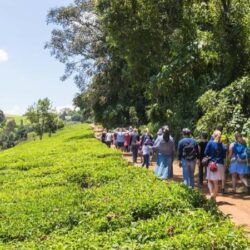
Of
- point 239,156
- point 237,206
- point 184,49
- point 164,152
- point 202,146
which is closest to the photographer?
point 237,206

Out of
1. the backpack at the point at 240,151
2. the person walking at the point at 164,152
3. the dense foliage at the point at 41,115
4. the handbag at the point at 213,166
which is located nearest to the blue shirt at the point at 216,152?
the handbag at the point at 213,166

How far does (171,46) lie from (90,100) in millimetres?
21832

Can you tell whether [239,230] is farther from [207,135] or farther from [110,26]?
[110,26]

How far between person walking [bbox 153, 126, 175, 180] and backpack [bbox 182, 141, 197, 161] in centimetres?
181

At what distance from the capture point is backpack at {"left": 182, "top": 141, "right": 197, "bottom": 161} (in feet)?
45.0

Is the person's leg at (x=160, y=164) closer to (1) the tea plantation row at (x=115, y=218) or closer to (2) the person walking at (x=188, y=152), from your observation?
(1) the tea plantation row at (x=115, y=218)

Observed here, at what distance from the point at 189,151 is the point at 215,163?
1.25 meters

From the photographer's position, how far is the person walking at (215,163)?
12.5m

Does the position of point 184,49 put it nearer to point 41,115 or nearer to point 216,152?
point 216,152

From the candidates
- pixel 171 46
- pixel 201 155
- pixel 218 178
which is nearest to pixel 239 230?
pixel 218 178

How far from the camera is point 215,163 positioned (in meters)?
12.6

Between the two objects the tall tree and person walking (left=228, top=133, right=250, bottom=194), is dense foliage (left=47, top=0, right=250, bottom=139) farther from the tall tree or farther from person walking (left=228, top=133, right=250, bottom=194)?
the tall tree

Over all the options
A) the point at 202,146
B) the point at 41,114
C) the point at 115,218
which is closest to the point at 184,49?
the point at 202,146

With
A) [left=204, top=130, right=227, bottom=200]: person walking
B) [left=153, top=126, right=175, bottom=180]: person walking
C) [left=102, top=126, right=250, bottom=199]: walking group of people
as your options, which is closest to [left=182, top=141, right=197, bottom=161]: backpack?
[left=102, top=126, right=250, bottom=199]: walking group of people
